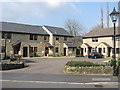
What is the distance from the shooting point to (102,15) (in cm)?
6022

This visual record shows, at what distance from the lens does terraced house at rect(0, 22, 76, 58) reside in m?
35.1

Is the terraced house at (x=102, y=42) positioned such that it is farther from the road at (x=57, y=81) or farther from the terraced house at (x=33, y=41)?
the road at (x=57, y=81)

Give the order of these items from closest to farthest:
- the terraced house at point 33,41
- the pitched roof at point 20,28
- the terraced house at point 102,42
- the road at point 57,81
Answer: the road at point 57,81 < the terraced house at point 33,41 < the pitched roof at point 20,28 < the terraced house at point 102,42

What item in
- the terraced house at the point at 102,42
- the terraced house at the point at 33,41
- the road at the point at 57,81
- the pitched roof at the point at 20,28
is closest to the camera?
the road at the point at 57,81

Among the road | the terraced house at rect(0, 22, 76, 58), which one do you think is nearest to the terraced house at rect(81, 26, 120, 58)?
the terraced house at rect(0, 22, 76, 58)

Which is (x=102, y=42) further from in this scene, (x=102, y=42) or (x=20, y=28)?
(x=20, y=28)

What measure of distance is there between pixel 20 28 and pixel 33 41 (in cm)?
423

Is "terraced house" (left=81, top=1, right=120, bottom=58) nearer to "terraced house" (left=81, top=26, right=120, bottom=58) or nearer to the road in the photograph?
"terraced house" (left=81, top=26, right=120, bottom=58)

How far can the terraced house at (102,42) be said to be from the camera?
40.1 m

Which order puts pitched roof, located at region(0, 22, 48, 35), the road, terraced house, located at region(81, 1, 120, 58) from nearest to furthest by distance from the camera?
the road, pitched roof, located at region(0, 22, 48, 35), terraced house, located at region(81, 1, 120, 58)

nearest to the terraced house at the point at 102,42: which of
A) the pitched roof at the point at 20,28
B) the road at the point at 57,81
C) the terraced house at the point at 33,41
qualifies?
the terraced house at the point at 33,41

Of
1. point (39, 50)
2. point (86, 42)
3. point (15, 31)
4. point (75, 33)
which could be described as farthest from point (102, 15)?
point (15, 31)

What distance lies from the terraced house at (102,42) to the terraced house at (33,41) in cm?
442

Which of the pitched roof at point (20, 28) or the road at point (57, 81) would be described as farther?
the pitched roof at point (20, 28)
